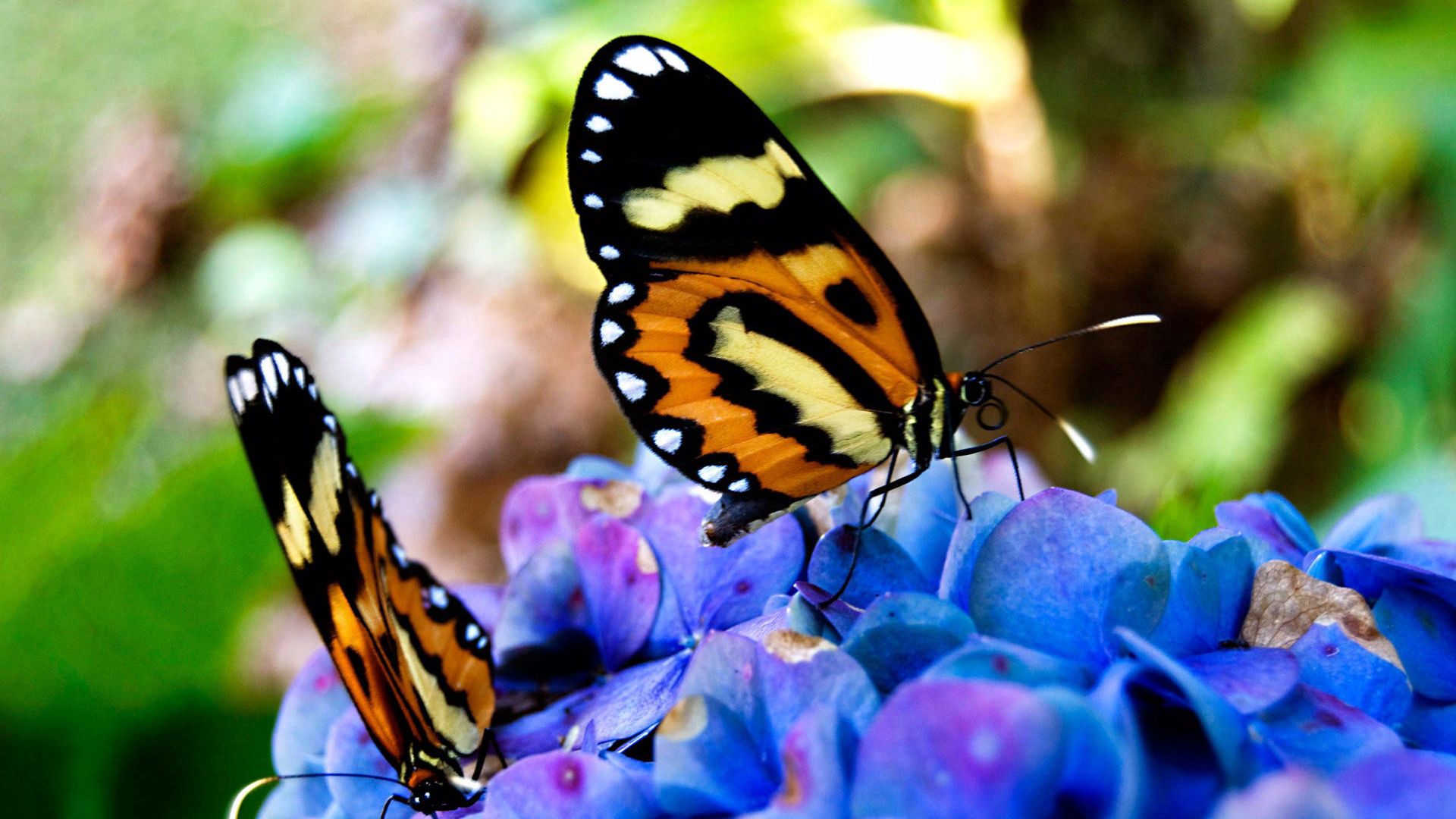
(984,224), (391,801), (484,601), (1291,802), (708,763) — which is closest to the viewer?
(1291,802)

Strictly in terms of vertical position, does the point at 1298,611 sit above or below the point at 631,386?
below

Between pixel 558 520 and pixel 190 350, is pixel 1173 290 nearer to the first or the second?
pixel 558 520

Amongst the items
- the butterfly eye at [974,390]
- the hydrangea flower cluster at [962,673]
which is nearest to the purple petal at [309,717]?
the hydrangea flower cluster at [962,673]

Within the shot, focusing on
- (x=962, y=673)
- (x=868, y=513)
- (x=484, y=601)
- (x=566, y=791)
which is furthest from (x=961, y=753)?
(x=484, y=601)

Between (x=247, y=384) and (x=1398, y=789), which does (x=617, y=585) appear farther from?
(x=1398, y=789)

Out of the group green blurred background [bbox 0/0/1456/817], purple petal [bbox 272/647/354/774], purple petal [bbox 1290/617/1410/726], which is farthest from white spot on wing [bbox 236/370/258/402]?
green blurred background [bbox 0/0/1456/817]

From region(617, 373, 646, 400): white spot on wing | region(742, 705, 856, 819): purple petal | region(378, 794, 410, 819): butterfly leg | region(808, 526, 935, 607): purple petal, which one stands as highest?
region(617, 373, 646, 400): white spot on wing

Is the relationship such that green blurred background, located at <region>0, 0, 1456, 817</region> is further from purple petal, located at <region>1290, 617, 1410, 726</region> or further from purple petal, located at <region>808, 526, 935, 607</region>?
purple petal, located at <region>1290, 617, 1410, 726</region>

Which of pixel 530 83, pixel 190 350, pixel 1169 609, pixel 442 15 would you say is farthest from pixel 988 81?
pixel 190 350
